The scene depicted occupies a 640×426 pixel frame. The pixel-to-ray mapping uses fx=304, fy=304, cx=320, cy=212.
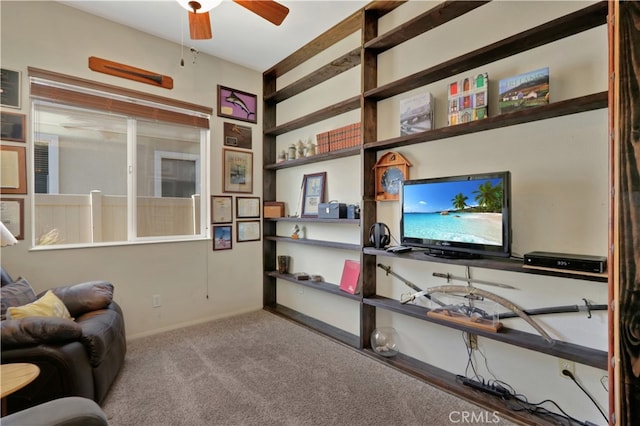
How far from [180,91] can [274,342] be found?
9.16 feet

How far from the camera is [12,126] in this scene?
2447mm

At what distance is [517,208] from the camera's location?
194 centimetres

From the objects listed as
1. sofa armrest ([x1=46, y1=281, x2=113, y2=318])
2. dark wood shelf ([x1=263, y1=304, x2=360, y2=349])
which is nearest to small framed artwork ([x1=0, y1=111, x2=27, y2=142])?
sofa armrest ([x1=46, y1=281, x2=113, y2=318])

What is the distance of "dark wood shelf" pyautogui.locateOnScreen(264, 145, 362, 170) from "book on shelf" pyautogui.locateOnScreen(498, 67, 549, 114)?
45.2 inches

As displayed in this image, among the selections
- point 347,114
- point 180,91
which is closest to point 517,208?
point 347,114

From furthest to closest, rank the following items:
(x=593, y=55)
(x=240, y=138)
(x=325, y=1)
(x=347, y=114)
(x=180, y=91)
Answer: (x=240, y=138)
(x=180, y=91)
(x=347, y=114)
(x=325, y=1)
(x=593, y=55)

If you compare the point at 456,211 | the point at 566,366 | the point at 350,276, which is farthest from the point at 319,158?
the point at 566,366

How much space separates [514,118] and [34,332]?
3017 millimetres

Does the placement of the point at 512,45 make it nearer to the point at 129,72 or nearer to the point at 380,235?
the point at 380,235

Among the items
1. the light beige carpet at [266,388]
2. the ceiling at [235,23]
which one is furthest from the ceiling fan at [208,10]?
the light beige carpet at [266,388]

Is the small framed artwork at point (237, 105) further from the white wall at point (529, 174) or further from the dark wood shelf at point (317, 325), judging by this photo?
the dark wood shelf at point (317, 325)

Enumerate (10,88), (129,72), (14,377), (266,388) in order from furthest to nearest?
1. (129,72)
2. (10,88)
3. (266,388)
4. (14,377)

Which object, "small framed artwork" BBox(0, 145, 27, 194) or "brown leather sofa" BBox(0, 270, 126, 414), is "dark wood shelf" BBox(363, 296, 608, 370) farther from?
"small framed artwork" BBox(0, 145, 27, 194)

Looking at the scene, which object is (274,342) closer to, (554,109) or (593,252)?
(593,252)
